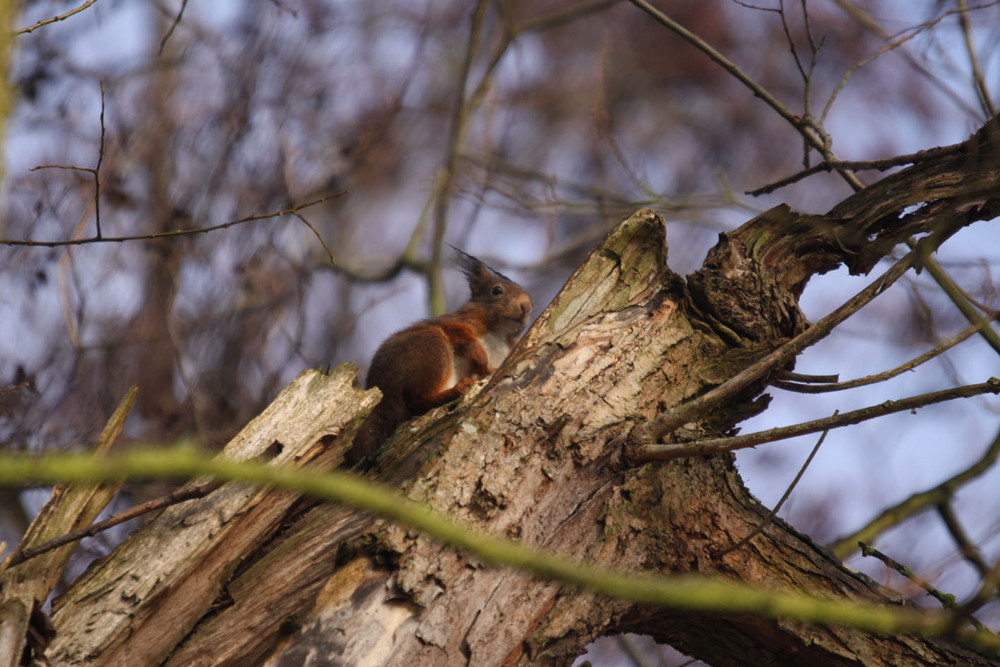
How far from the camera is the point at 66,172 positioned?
5.87 m

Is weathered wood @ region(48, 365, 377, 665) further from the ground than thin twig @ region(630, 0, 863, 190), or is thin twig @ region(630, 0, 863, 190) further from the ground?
thin twig @ region(630, 0, 863, 190)

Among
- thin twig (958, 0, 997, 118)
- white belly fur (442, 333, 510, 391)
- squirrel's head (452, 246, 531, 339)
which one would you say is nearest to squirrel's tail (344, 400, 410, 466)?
white belly fur (442, 333, 510, 391)

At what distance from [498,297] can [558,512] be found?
8.44 ft

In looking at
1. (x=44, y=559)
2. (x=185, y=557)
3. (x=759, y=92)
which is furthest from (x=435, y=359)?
(x=759, y=92)

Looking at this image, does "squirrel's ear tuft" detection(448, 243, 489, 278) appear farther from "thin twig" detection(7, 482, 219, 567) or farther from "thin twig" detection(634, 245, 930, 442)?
"thin twig" detection(7, 482, 219, 567)

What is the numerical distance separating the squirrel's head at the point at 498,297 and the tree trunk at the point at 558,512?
6.03 ft

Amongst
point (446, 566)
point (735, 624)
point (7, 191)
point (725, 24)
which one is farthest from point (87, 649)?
point (725, 24)

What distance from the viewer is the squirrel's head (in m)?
5.09

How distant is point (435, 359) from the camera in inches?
154

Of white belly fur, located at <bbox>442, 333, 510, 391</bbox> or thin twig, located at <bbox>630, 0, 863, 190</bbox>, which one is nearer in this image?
thin twig, located at <bbox>630, 0, 863, 190</bbox>

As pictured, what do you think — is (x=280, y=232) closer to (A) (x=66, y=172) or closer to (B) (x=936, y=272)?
(A) (x=66, y=172)

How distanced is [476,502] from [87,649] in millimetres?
1232

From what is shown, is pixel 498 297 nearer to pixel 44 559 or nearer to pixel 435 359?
pixel 435 359

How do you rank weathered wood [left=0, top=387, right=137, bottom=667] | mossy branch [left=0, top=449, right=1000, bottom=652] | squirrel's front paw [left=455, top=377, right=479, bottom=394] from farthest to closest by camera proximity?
squirrel's front paw [left=455, top=377, right=479, bottom=394], weathered wood [left=0, top=387, right=137, bottom=667], mossy branch [left=0, top=449, right=1000, bottom=652]
